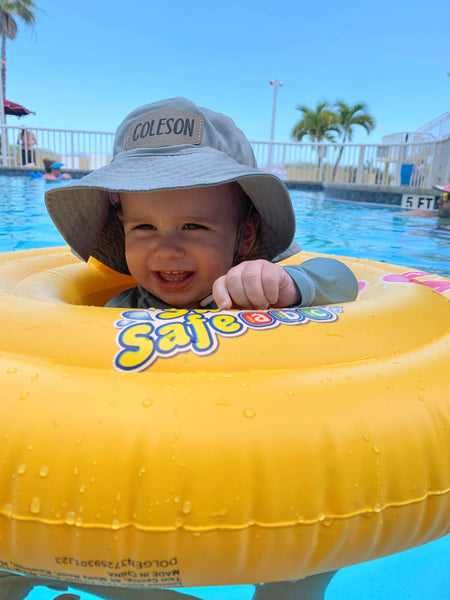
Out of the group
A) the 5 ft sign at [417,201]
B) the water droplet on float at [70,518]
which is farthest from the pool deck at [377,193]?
the water droplet on float at [70,518]

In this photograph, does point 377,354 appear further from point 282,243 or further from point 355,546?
point 282,243

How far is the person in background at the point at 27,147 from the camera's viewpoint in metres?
16.0

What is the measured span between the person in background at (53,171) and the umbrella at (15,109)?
21.8ft

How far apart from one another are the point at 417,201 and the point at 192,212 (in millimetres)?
9467

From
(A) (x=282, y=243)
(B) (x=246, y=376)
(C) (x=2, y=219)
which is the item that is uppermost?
(A) (x=282, y=243)

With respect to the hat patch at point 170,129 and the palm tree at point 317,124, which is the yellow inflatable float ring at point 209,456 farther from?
the palm tree at point 317,124

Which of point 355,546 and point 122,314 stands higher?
point 122,314

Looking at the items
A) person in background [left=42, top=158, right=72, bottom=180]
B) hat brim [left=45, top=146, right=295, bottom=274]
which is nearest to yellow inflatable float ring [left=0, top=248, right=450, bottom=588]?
hat brim [left=45, top=146, right=295, bottom=274]

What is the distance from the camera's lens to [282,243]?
1763mm

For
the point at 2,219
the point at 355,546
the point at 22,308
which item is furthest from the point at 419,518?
the point at 2,219

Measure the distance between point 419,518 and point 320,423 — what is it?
25 centimetres

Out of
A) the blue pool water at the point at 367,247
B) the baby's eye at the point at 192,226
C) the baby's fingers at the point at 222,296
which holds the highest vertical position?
the baby's eye at the point at 192,226

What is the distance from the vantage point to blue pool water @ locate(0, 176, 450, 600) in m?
1.21

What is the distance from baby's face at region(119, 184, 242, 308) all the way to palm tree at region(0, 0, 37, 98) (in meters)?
29.0
